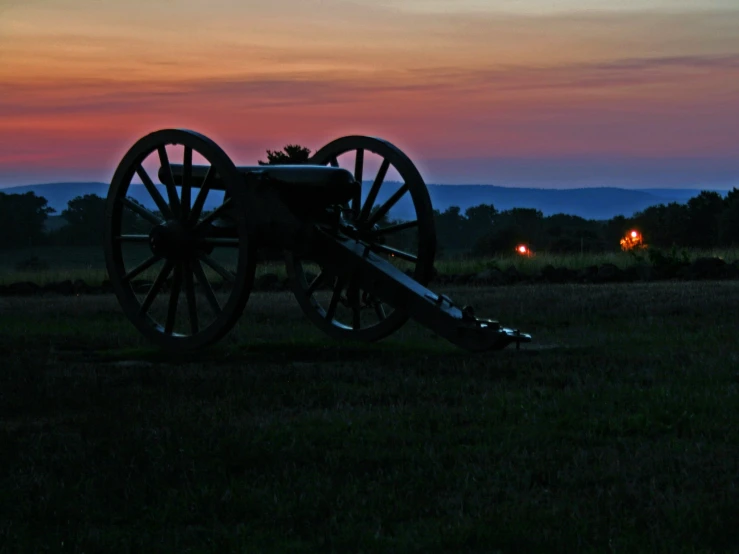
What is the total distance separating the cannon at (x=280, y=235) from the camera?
418 inches

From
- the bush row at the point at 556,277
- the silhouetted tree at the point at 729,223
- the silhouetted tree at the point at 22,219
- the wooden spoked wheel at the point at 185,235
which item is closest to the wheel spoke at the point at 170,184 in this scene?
the wooden spoked wheel at the point at 185,235

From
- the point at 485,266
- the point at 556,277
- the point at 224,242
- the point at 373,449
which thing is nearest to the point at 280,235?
the point at 224,242

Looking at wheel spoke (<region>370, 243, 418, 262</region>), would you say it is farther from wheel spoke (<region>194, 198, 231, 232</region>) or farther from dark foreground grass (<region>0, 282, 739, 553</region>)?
wheel spoke (<region>194, 198, 231, 232</region>)

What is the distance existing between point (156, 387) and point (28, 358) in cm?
230

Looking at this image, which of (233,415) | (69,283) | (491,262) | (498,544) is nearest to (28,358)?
(233,415)

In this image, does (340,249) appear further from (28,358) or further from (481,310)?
(481,310)

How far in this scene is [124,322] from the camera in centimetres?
1478

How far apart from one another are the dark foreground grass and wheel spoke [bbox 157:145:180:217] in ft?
4.54

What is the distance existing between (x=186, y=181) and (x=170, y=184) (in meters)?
0.33

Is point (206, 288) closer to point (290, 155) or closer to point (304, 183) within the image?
point (304, 183)

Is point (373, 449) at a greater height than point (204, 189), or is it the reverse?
point (204, 189)

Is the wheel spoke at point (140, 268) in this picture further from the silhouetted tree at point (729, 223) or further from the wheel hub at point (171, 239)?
the silhouetted tree at point (729, 223)

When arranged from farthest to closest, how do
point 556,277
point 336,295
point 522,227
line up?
point 522,227 → point 556,277 → point 336,295

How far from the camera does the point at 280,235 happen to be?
1107 centimetres
